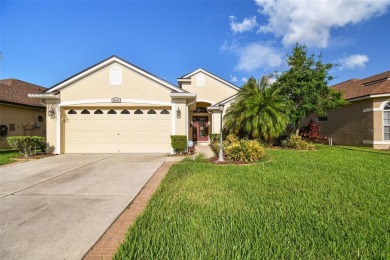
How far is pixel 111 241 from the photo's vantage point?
2.88m

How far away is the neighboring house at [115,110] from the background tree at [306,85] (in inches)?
285

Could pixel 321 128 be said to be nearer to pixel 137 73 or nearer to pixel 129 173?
pixel 137 73

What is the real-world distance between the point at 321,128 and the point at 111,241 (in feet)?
68.5

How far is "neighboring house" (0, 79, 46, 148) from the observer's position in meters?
14.2

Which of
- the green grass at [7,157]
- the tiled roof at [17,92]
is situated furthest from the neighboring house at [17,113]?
the green grass at [7,157]

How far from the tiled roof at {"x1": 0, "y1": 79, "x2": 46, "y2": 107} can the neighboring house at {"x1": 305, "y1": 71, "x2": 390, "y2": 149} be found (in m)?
25.3

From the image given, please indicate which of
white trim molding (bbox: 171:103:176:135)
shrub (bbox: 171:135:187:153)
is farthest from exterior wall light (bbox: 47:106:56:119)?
shrub (bbox: 171:135:187:153)

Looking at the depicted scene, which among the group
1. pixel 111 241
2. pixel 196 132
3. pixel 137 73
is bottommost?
pixel 111 241

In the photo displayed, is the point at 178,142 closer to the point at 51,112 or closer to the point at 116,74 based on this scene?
the point at 116,74

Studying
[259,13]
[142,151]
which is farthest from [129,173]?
[259,13]

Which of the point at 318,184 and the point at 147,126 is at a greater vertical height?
the point at 147,126

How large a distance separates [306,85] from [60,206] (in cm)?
1472

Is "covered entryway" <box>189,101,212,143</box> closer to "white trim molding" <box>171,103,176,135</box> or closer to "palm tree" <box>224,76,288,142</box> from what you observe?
"palm tree" <box>224,76,288,142</box>

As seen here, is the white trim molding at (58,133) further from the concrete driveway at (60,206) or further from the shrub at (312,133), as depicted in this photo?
the shrub at (312,133)
